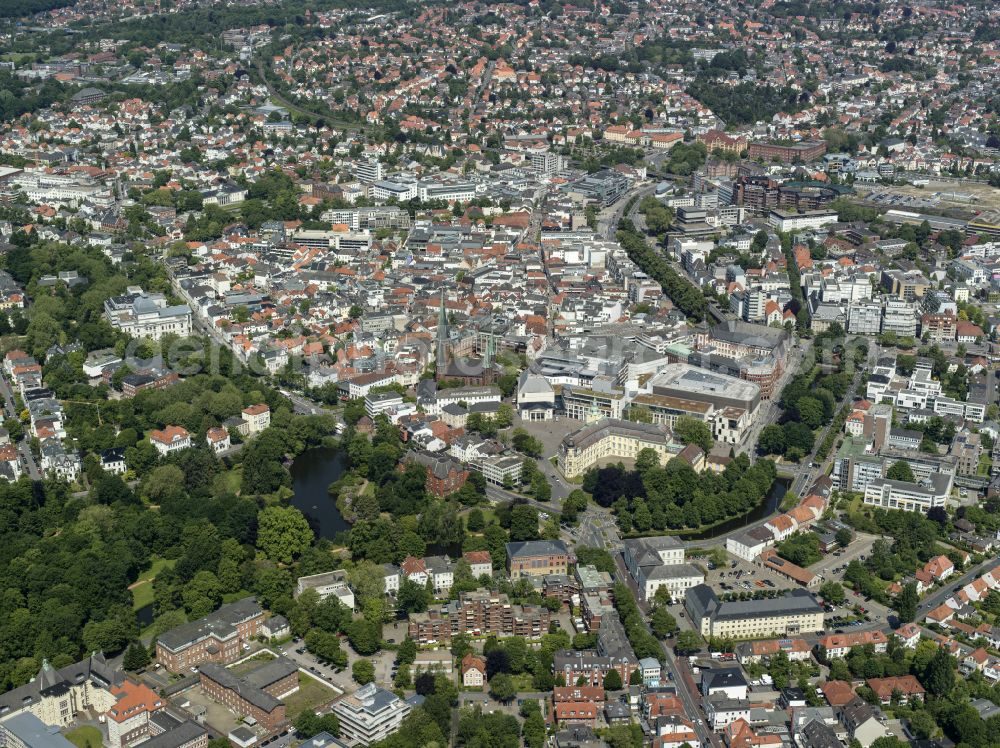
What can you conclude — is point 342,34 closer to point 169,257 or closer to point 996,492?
point 169,257

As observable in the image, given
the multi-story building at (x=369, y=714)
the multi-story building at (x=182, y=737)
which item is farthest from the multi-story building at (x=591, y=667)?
the multi-story building at (x=182, y=737)

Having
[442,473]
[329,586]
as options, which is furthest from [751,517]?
[329,586]

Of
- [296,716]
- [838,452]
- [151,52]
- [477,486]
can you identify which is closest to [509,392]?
[477,486]

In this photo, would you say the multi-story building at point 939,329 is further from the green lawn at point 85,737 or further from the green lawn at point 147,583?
the green lawn at point 85,737

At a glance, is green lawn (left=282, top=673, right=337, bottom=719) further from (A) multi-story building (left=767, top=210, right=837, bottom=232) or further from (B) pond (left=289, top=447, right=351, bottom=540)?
(A) multi-story building (left=767, top=210, right=837, bottom=232)

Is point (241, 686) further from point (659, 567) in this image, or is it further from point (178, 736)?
point (659, 567)

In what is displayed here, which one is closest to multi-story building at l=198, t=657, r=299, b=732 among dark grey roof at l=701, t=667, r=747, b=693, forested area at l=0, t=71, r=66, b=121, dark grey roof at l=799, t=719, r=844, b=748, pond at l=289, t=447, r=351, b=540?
pond at l=289, t=447, r=351, b=540

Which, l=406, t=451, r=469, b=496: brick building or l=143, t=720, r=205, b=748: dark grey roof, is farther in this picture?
l=406, t=451, r=469, b=496: brick building
